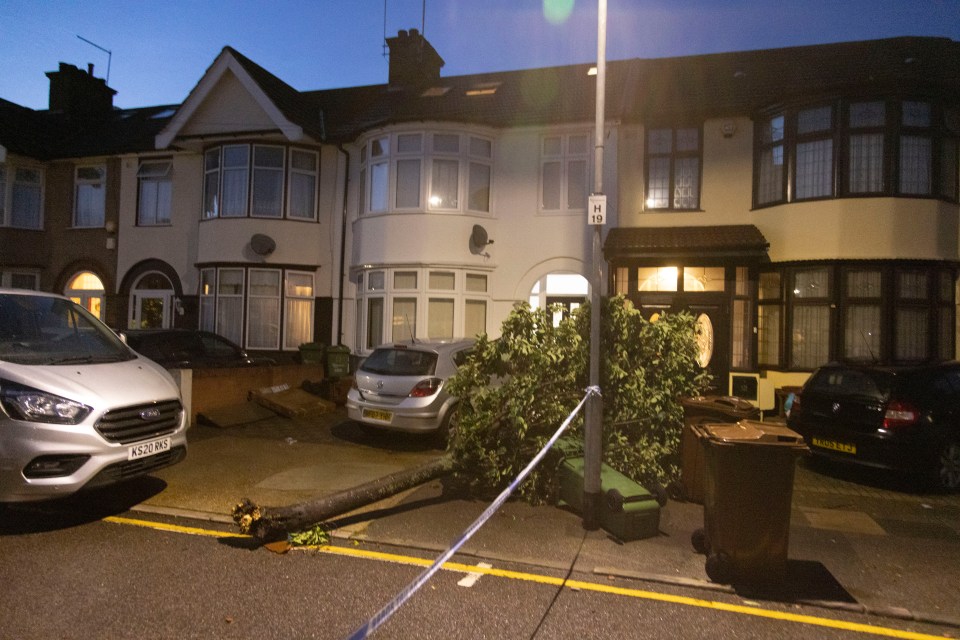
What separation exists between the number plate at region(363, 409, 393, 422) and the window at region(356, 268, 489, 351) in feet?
16.5

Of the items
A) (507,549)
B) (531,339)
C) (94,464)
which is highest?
(531,339)

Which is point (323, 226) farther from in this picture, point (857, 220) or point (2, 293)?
point (857, 220)

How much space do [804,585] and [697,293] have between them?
358 inches

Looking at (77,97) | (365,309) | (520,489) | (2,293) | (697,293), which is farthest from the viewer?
(77,97)

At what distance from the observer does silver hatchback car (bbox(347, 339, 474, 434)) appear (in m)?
8.68

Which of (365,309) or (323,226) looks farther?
(323,226)

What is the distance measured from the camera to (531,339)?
7051 millimetres

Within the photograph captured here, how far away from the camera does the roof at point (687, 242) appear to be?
40.8 feet

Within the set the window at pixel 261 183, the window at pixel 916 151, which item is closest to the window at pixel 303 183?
the window at pixel 261 183

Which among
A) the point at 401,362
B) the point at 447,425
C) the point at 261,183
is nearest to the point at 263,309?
the point at 261,183

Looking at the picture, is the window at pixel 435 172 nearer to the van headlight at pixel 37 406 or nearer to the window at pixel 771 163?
the window at pixel 771 163

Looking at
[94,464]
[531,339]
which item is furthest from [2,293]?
[531,339]

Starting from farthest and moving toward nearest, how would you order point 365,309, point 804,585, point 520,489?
point 365,309, point 520,489, point 804,585

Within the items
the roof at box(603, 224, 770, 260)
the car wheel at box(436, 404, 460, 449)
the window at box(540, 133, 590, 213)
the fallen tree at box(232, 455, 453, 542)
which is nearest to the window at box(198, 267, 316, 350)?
the window at box(540, 133, 590, 213)
